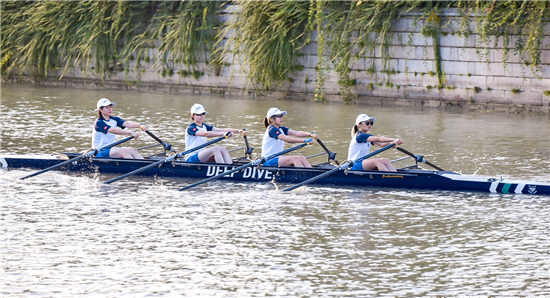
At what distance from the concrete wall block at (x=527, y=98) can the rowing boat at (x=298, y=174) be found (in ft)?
25.6

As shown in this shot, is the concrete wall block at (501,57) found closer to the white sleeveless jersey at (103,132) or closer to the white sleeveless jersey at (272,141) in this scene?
the white sleeveless jersey at (272,141)

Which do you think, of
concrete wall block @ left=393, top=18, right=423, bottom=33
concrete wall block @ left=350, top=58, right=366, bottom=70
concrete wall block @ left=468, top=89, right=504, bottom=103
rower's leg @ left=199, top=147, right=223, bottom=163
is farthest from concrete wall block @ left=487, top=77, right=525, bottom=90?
rower's leg @ left=199, top=147, right=223, bottom=163

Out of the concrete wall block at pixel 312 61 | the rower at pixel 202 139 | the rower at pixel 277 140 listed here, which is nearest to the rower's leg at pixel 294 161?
the rower at pixel 277 140

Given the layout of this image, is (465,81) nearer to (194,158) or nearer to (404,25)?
(404,25)

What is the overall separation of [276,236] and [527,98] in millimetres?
11085

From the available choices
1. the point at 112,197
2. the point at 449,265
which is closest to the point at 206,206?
the point at 112,197

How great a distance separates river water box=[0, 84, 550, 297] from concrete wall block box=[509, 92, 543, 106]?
149 inches

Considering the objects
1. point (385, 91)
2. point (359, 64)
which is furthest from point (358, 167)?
point (359, 64)

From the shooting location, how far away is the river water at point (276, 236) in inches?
290

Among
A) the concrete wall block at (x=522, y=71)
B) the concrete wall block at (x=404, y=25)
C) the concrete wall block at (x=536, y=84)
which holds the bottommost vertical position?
the concrete wall block at (x=536, y=84)

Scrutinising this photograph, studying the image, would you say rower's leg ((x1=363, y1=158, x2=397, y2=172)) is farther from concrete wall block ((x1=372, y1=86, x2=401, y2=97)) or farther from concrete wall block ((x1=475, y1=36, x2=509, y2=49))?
concrete wall block ((x1=372, y1=86, x2=401, y2=97))

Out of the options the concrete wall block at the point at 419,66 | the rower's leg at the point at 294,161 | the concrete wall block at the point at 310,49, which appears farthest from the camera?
the concrete wall block at the point at 310,49

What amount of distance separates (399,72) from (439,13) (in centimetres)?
172

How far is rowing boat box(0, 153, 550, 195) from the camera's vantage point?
35.0 feet
